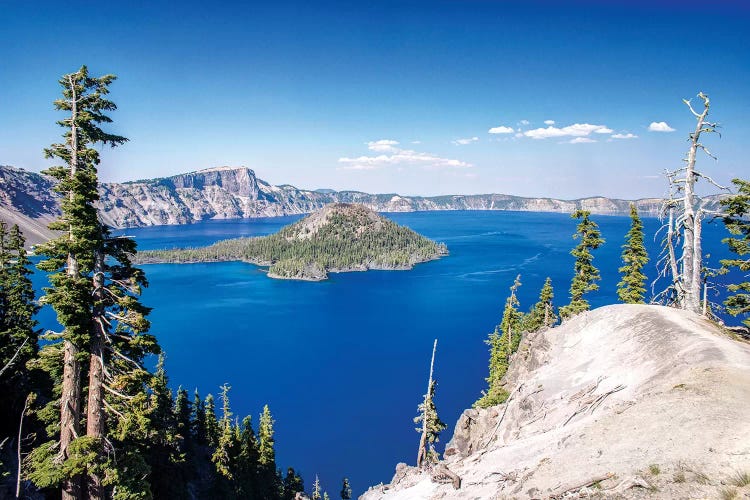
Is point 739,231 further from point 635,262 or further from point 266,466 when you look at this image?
point 266,466

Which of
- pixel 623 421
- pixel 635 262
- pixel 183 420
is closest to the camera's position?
pixel 623 421

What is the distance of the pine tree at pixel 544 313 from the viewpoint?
6178 cm

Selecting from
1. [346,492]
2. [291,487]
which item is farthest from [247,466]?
[346,492]

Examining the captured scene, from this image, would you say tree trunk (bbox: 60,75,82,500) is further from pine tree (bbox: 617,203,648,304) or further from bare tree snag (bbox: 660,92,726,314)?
pine tree (bbox: 617,203,648,304)

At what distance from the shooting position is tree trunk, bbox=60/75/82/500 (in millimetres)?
14570

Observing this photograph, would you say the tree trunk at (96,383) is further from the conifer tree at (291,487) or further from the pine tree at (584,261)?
the pine tree at (584,261)

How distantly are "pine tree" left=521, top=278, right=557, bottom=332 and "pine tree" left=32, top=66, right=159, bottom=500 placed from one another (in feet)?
179

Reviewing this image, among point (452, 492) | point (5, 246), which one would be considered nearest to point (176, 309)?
point (5, 246)

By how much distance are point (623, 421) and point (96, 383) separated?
2010 cm

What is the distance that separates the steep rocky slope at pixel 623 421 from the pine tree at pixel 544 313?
26.3m

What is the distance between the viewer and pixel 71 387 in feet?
48.2

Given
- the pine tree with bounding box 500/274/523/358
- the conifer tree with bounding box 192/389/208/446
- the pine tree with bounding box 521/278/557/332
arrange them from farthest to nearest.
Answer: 1. the pine tree with bounding box 500/274/523/358
2. the pine tree with bounding box 521/278/557/332
3. the conifer tree with bounding box 192/389/208/446

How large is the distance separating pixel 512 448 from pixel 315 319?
5148 inches

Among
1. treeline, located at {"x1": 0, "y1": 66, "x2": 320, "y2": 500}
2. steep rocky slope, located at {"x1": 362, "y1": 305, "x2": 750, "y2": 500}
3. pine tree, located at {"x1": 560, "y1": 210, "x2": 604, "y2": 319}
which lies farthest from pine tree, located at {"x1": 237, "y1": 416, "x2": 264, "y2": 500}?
pine tree, located at {"x1": 560, "y1": 210, "x2": 604, "y2": 319}
